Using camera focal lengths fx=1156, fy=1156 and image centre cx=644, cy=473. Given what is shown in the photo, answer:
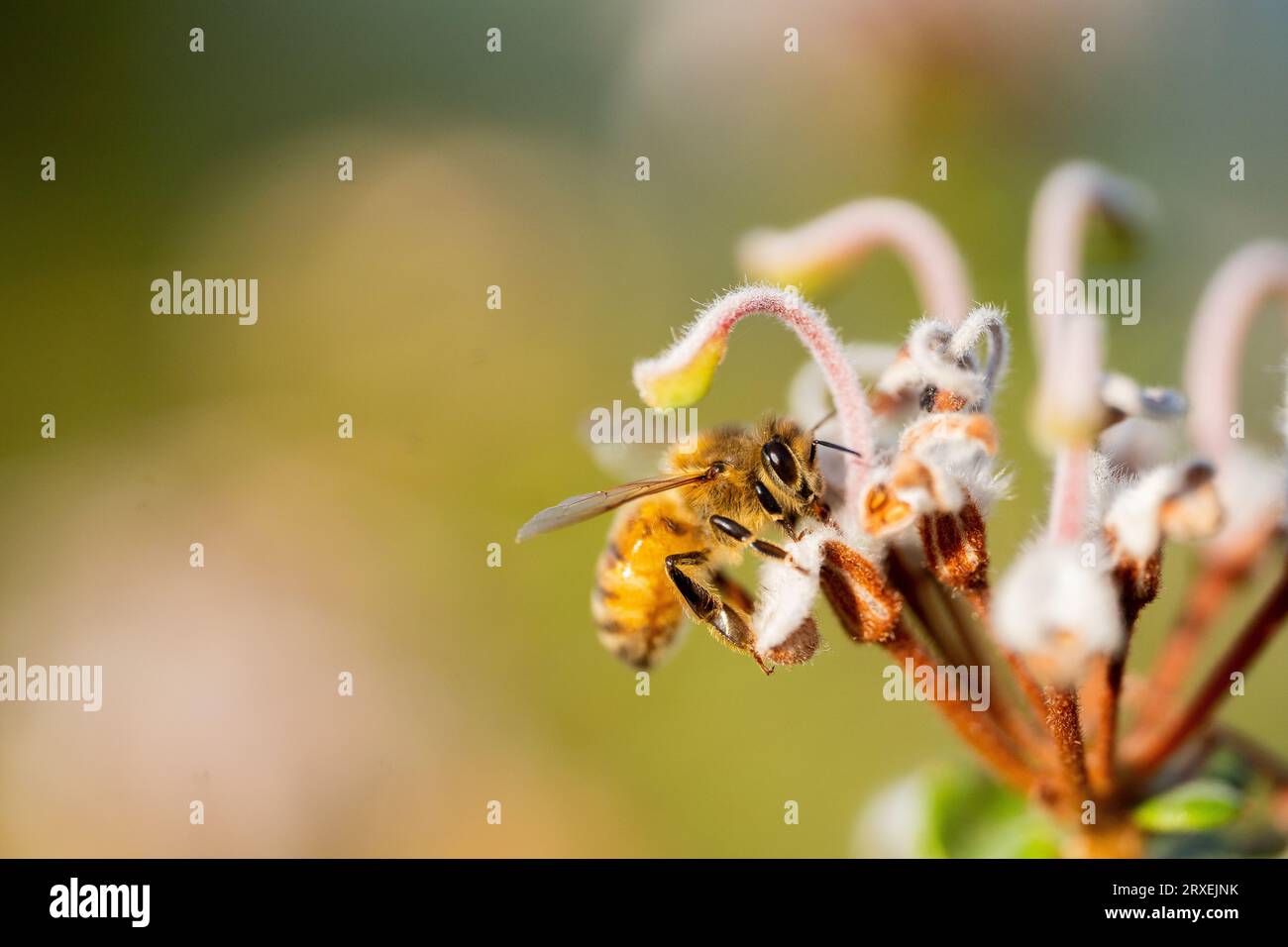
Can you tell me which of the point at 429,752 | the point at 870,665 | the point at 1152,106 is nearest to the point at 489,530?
the point at 429,752

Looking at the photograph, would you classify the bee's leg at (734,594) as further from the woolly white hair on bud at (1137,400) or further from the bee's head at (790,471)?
the woolly white hair on bud at (1137,400)

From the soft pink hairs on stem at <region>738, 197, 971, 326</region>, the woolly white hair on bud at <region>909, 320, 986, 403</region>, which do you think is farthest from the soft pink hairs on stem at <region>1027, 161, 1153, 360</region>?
the woolly white hair on bud at <region>909, 320, 986, 403</region>

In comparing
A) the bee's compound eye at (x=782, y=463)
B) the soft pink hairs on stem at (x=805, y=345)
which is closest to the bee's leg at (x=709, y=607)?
the bee's compound eye at (x=782, y=463)

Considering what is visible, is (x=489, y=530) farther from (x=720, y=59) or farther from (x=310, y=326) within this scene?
(x=720, y=59)

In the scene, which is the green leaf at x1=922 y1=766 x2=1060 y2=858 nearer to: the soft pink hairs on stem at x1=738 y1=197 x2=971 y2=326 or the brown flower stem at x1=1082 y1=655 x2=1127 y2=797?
the brown flower stem at x1=1082 y1=655 x2=1127 y2=797

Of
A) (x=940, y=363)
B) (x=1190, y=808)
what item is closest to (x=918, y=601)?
(x=940, y=363)
